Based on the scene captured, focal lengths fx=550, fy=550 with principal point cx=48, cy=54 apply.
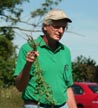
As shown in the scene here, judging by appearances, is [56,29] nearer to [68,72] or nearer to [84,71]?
[68,72]

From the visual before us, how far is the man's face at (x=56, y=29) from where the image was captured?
4.89 metres

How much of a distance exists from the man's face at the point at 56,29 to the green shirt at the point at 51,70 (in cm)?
12

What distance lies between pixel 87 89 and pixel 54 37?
1540 cm

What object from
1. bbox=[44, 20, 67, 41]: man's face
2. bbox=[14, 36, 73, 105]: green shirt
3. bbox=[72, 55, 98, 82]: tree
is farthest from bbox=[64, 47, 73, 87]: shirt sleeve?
bbox=[72, 55, 98, 82]: tree

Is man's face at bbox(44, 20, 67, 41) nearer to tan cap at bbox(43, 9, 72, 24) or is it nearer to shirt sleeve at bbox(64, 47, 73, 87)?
tan cap at bbox(43, 9, 72, 24)

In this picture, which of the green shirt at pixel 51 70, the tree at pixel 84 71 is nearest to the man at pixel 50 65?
the green shirt at pixel 51 70

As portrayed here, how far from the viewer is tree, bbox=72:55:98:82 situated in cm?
6121

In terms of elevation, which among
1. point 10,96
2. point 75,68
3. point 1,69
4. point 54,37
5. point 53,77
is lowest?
point 75,68

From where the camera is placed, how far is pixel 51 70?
196 inches

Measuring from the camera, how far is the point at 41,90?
4199 mm

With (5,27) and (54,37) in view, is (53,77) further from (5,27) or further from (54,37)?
(5,27)

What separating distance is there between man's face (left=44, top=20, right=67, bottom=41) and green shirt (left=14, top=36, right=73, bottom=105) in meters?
0.12

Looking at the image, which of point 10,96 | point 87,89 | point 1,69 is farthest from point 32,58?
point 1,69

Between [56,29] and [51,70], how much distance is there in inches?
14.8
